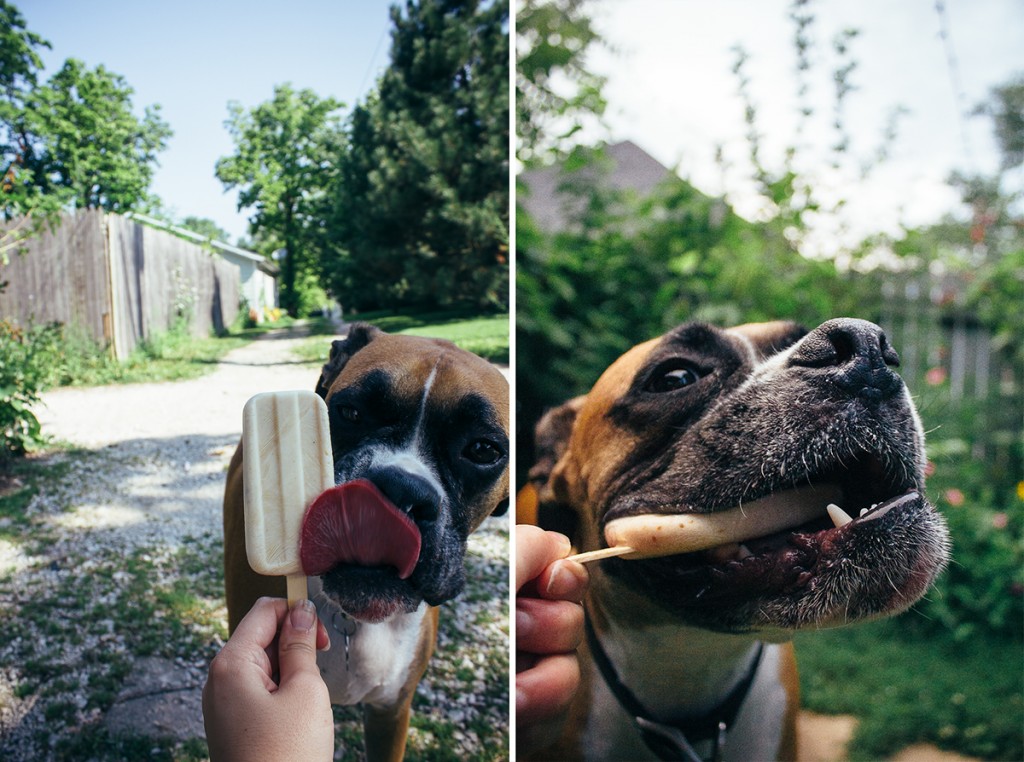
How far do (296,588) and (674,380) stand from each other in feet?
2.53

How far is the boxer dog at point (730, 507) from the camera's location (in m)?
1.14

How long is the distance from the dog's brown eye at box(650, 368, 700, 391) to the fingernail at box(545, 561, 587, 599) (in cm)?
36

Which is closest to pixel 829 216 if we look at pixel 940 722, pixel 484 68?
pixel 484 68

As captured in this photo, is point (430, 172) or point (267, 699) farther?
point (430, 172)

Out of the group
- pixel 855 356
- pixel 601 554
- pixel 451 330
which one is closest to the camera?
pixel 855 356

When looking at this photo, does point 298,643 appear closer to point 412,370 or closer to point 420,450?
point 420,450

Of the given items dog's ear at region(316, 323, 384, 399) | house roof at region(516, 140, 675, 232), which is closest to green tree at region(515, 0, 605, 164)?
house roof at region(516, 140, 675, 232)

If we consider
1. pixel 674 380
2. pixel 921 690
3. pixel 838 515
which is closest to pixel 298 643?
pixel 674 380

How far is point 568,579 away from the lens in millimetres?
1432

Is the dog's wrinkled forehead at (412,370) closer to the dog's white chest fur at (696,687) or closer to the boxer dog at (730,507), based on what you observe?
the boxer dog at (730,507)

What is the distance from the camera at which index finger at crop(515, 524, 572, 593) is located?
4.82 ft

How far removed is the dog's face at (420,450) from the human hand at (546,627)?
0.18m

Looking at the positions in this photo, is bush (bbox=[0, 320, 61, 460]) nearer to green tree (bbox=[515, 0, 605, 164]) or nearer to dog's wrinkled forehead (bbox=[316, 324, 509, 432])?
dog's wrinkled forehead (bbox=[316, 324, 509, 432])

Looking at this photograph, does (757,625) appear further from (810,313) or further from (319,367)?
(319,367)
